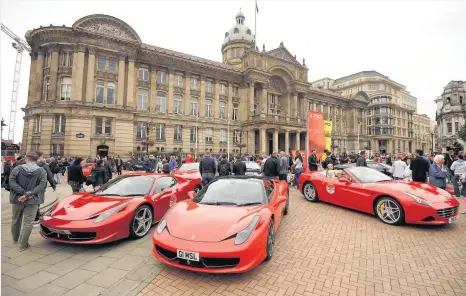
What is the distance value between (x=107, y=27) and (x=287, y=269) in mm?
33179

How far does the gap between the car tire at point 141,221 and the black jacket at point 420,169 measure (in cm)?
906

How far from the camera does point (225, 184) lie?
533 centimetres

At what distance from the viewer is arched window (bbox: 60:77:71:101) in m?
27.0

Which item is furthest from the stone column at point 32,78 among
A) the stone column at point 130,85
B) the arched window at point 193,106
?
the arched window at point 193,106

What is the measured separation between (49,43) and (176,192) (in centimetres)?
3074

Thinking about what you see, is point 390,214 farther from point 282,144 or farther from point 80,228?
point 282,144

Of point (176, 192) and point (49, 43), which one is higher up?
point (49, 43)

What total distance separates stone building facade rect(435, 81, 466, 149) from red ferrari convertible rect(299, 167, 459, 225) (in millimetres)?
60829

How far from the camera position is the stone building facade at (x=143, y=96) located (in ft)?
86.7

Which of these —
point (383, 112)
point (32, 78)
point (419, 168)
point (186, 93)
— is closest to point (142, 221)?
point (419, 168)

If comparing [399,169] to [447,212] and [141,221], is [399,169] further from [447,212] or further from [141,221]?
[141,221]

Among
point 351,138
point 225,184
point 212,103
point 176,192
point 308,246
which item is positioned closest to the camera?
point 308,246

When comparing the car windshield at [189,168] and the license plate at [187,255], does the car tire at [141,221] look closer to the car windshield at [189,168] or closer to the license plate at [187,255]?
the license plate at [187,255]

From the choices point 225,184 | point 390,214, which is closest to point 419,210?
point 390,214
